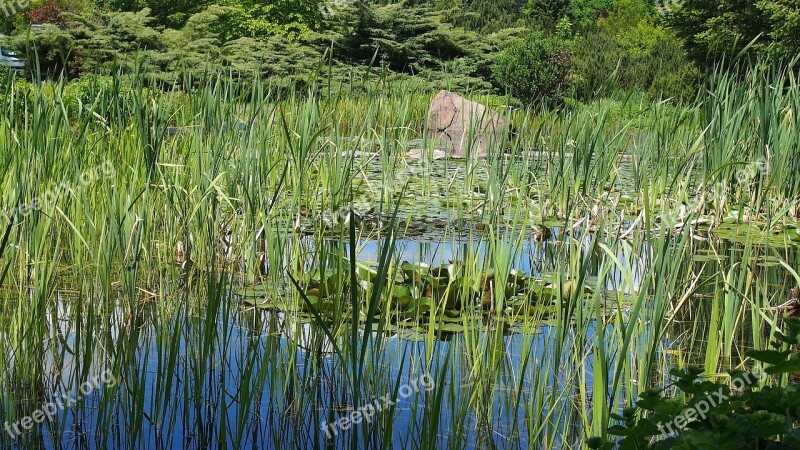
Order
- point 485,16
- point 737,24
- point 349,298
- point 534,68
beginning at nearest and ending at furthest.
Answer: point 349,298
point 534,68
point 737,24
point 485,16

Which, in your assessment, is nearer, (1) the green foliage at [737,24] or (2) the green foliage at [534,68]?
(1) the green foliage at [737,24]

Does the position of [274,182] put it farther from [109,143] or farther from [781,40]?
[781,40]

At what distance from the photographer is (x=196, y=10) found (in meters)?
24.5

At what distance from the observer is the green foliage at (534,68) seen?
16062 millimetres

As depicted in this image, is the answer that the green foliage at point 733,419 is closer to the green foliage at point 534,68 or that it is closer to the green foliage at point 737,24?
the green foliage at point 737,24

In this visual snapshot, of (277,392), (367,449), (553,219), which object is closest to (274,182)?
(553,219)

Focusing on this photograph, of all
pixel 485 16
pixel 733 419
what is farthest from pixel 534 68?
pixel 733 419

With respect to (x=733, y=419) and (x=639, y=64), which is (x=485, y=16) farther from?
(x=733, y=419)

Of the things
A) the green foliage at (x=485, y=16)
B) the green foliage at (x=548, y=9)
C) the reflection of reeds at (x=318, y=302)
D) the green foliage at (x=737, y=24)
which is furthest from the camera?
the green foliage at (x=548, y=9)

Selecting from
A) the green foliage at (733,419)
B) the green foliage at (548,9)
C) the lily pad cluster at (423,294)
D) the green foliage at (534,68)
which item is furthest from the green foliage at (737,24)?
the green foliage at (733,419)

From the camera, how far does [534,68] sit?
16.1 meters

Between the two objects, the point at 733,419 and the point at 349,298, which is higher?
the point at 733,419

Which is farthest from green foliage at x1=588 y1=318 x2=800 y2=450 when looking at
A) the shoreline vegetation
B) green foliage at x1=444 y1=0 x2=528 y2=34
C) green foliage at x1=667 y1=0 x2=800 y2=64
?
green foliage at x1=444 y1=0 x2=528 y2=34

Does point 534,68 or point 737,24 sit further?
point 737,24
